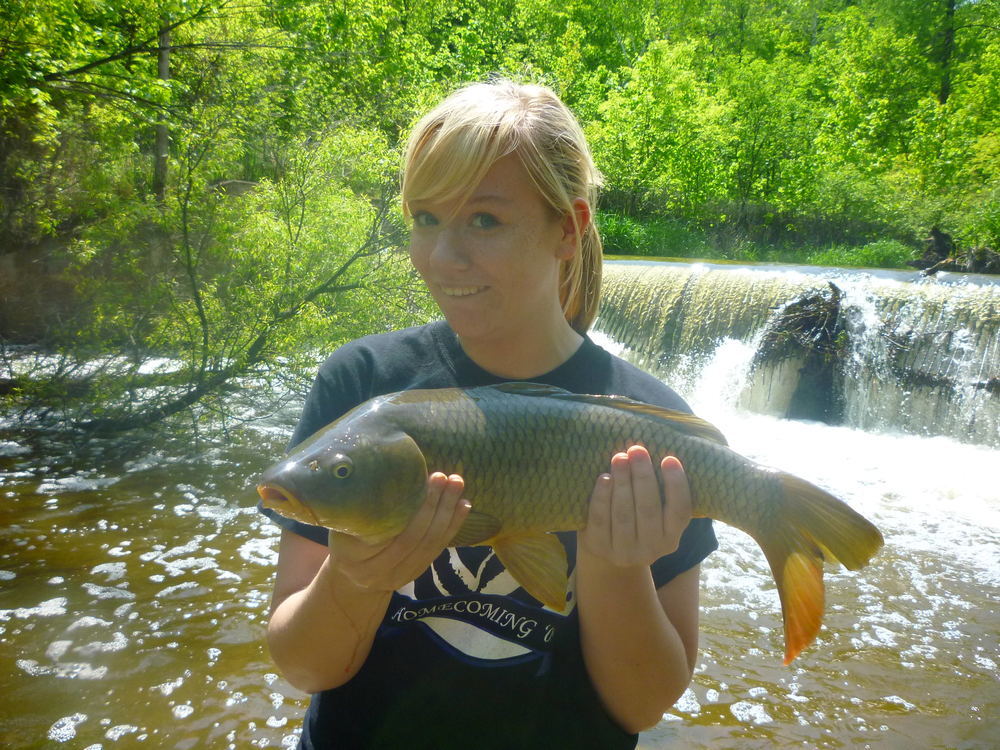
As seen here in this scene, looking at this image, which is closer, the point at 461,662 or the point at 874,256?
the point at 461,662

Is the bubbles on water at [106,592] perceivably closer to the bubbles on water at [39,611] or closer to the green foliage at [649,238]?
the bubbles on water at [39,611]

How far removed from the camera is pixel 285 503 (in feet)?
4.23

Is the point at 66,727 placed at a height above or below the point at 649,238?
below

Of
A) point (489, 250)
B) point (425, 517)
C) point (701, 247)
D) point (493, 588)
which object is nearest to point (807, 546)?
point (493, 588)

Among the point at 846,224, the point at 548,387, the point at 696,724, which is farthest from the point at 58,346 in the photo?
the point at 846,224

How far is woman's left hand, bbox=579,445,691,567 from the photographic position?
1361mm

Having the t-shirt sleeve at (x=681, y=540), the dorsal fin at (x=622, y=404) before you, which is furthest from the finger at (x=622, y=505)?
the t-shirt sleeve at (x=681, y=540)

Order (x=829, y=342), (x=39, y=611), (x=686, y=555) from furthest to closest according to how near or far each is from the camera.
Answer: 1. (x=829, y=342)
2. (x=39, y=611)
3. (x=686, y=555)

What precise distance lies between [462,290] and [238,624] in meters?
3.54

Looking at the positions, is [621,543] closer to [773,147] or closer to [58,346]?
[58,346]

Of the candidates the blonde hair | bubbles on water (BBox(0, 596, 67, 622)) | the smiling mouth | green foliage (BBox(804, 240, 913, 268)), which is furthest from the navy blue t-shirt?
green foliage (BBox(804, 240, 913, 268))

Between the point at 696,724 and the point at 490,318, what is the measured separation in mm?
2911

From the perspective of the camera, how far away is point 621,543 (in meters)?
1.37

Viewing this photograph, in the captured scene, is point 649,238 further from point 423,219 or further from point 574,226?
point 423,219
